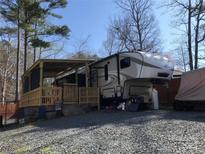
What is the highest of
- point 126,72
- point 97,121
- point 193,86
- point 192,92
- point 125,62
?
point 125,62

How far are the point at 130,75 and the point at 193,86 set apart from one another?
3389mm

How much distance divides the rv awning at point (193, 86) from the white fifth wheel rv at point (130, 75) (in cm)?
112

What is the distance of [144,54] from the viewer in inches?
747

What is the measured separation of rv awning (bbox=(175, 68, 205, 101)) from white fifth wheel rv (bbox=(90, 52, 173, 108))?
1115 mm

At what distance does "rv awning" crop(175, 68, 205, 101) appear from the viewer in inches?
689

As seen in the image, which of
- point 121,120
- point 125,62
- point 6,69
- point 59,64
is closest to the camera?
point 121,120

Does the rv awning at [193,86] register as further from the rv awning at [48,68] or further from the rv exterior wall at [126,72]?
the rv awning at [48,68]

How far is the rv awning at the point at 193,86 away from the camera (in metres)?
17.5

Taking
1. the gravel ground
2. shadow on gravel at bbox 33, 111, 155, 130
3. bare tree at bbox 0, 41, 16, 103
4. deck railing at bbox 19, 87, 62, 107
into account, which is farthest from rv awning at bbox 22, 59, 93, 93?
bare tree at bbox 0, 41, 16, 103

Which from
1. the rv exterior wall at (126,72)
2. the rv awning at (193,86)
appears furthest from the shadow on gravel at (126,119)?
the rv exterior wall at (126,72)

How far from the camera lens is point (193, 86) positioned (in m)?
18.0

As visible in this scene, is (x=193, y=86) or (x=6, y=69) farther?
(x=6, y=69)

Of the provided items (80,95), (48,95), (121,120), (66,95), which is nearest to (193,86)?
(121,120)

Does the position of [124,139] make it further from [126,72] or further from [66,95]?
[66,95]
